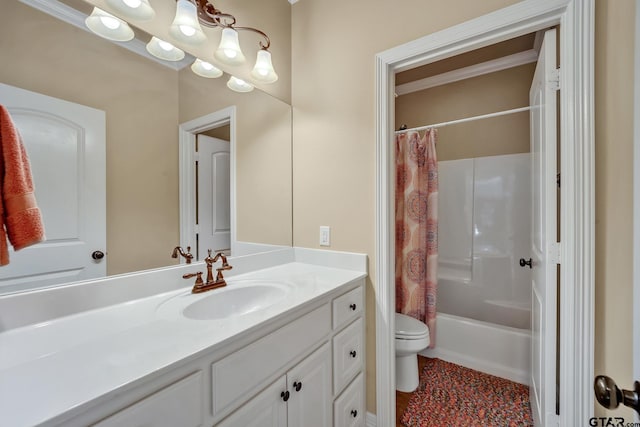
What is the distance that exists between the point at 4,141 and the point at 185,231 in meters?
0.67

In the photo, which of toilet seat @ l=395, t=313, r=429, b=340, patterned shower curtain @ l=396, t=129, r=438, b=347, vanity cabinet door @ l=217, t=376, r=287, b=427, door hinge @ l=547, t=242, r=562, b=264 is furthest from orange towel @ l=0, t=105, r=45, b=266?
patterned shower curtain @ l=396, t=129, r=438, b=347

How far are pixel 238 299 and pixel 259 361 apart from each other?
448 millimetres

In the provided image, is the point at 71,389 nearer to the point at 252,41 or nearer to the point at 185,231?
the point at 185,231

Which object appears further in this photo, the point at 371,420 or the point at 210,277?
the point at 371,420

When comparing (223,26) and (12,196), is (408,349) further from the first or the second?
(223,26)

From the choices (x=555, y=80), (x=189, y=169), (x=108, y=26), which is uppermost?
(x=108, y=26)

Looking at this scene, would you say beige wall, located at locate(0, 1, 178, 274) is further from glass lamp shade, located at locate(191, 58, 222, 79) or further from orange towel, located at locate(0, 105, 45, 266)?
orange towel, located at locate(0, 105, 45, 266)

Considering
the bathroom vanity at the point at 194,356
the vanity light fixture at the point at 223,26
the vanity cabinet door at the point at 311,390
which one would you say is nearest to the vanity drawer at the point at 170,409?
the bathroom vanity at the point at 194,356

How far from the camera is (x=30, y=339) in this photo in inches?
28.7

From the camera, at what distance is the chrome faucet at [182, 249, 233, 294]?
1150 mm

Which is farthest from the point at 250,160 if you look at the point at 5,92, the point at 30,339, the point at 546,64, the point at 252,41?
the point at 546,64

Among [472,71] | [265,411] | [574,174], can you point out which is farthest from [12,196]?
[472,71]

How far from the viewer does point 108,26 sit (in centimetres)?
99

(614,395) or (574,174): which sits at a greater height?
(574,174)
